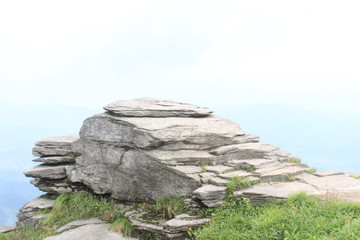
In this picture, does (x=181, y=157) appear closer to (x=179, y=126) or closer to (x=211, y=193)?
(x=179, y=126)

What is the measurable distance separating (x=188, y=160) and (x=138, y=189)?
103 inches

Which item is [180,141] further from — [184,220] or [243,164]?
[184,220]

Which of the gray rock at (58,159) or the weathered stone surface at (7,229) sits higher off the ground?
the gray rock at (58,159)

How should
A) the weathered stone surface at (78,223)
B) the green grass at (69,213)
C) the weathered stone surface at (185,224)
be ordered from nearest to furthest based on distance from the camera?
the weathered stone surface at (185,224), the weathered stone surface at (78,223), the green grass at (69,213)

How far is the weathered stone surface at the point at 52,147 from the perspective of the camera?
749 inches

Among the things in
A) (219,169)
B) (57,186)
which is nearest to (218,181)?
(219,169)


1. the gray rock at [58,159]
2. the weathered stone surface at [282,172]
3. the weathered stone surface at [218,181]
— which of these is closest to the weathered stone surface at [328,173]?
the weathered stone surface at [282,172]

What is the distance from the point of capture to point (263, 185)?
1323cm

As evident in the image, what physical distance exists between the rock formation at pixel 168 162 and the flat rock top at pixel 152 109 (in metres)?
0.05

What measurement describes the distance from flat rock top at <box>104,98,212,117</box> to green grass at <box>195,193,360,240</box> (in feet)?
21.3

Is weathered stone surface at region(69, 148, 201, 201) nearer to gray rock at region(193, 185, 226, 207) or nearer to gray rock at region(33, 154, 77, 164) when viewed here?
gray rock at region(33, 154, 77, 164)

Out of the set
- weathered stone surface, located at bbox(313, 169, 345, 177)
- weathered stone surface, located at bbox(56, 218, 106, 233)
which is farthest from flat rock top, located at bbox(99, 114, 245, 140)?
weathered stone surface, located at bbox(56, 218, 106, 233)

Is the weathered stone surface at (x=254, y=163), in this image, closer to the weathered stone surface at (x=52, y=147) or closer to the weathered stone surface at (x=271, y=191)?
the weathered stone surface at (x=271, y=191)

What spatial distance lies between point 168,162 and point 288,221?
5.41m
